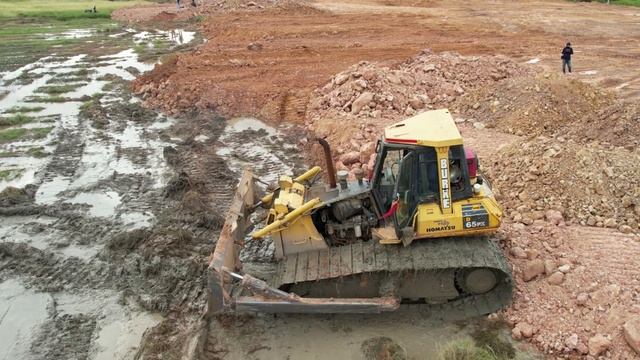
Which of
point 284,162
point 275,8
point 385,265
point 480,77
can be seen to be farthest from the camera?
point 275,8

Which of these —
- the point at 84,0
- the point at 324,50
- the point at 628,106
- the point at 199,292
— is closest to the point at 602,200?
the point at 628,106

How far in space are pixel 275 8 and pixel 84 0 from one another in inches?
700

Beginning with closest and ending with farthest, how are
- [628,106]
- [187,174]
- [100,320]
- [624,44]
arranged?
1. [100,320]
2. [628,106]
3. [187,174]
4. [624,44]

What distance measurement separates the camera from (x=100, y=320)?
7.77m

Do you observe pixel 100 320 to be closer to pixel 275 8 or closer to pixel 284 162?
pixel 284 162

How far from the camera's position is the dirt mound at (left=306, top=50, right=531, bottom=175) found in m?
13.4

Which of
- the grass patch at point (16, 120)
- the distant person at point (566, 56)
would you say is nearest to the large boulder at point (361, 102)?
the distant person at point (566, 56)

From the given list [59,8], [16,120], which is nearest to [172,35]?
[59,8]

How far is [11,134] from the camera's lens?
14.8 meters

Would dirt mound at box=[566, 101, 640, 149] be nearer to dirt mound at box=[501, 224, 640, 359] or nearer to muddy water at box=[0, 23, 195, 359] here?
dirt mound at box=[501, 224, 640, 359]

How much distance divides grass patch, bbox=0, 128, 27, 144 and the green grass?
74.8 feet

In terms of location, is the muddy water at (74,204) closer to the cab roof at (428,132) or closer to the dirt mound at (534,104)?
the cab roof at (428,132)

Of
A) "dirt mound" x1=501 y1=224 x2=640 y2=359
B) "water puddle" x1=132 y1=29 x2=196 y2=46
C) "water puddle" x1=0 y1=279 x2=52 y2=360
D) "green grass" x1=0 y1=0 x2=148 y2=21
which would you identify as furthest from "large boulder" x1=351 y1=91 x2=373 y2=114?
"green grass" x1=0 y1=0 x2=148 y2=21

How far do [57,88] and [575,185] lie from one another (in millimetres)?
16975
